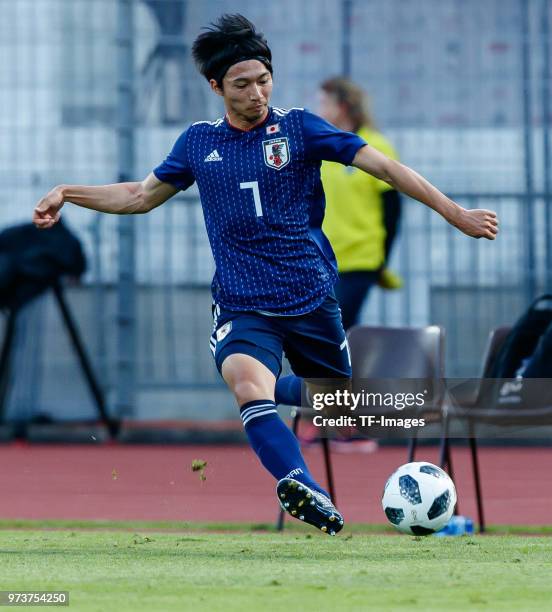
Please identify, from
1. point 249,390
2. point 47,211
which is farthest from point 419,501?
point 47,211

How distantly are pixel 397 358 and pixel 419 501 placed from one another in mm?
1903

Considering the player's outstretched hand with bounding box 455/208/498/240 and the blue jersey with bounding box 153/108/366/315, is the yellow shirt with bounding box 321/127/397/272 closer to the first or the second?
the blue jersey with bounding box 153/108/366/315

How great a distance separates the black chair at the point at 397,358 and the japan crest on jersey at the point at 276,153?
1800mm

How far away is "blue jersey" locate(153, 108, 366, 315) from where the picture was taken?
6.39m

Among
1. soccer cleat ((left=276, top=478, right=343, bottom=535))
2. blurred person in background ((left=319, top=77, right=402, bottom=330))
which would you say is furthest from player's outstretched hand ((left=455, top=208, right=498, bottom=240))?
blurred person in background ((left=319, top=77, right=402, bottom=330))

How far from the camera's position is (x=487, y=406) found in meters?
8.09

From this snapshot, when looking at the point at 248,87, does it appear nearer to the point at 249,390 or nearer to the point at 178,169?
the point at 178,169

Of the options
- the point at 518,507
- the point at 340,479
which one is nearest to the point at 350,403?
the point at 518,507

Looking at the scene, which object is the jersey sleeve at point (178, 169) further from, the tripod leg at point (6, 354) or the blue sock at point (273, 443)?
the tripod leg at point (6, 354)

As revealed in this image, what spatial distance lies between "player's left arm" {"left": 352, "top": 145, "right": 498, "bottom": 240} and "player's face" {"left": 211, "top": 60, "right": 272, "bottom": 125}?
0.44 metres

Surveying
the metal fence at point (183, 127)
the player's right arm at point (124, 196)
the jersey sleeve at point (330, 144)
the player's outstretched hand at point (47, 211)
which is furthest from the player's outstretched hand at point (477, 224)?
the metal fence at point (183, 127)

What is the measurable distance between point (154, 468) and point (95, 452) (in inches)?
51.5

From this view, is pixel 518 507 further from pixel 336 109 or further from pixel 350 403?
→ pixel 336 109

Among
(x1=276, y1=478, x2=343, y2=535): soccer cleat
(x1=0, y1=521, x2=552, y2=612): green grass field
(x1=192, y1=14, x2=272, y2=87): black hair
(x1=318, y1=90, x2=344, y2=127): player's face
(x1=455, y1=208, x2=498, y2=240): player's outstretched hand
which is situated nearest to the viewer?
(x1=0, y1=521, x2=552, y2=612): green grass field
